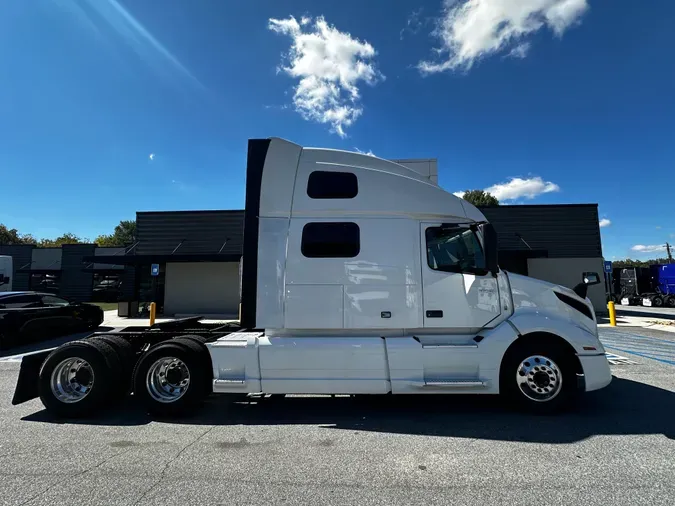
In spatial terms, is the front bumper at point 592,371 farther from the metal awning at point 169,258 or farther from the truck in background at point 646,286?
the truck in background at point 646,286

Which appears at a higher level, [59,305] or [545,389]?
[59,305]

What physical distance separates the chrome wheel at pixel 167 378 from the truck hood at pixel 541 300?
4.64 m

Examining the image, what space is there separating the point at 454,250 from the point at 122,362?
16.3ft

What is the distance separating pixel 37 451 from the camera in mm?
3691

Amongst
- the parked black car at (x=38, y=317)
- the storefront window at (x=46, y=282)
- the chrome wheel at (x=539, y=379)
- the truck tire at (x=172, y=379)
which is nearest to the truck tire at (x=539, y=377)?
the chrome wheel at (x=539, y=379)

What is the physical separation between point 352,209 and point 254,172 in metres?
1.50

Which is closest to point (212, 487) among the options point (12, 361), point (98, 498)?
point (98, 498)

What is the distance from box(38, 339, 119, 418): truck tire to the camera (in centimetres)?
474

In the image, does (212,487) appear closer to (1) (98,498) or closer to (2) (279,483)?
(2) (279,483)

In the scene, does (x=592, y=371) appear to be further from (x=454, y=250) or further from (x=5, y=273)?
(x=5, y=273)

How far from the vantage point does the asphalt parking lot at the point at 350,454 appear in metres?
2.86

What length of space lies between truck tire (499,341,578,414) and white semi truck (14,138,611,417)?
0.04 feet

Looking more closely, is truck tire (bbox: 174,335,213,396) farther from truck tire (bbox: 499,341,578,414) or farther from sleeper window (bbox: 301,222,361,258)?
truck tire (bbox: 499,341,578,414)

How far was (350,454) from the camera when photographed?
11.7 feet
